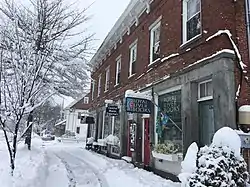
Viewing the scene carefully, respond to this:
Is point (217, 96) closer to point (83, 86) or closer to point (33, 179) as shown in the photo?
point (33, 179)

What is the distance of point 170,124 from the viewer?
10109mm

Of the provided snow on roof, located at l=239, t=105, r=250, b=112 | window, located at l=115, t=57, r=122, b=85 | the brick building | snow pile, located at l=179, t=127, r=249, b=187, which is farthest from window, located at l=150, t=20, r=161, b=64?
snow pile, located at l=179, t=127, r=249, b=187

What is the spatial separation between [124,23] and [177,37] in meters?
7.83

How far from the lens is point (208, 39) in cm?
802

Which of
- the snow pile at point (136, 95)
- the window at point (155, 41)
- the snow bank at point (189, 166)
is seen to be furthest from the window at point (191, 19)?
the snow bank at point (189, 166)

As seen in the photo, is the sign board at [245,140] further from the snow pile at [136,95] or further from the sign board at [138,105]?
the snow pile at [136,95]

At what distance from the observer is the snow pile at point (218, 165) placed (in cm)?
518

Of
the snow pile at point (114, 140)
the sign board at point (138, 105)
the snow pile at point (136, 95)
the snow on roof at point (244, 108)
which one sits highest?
the snow pile at point (136, 95)

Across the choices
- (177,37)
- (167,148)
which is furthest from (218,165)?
(177,37)

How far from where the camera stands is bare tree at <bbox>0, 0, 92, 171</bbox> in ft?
25.9

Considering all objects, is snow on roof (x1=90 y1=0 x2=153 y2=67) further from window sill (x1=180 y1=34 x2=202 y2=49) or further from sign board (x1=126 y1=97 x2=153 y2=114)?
sign board (x1=126 y1=97 x2=153 y2=114)

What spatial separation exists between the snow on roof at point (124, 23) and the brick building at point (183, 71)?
7 cm

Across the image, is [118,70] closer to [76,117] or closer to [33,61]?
[33,61]

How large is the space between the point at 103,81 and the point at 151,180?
14.7 m
